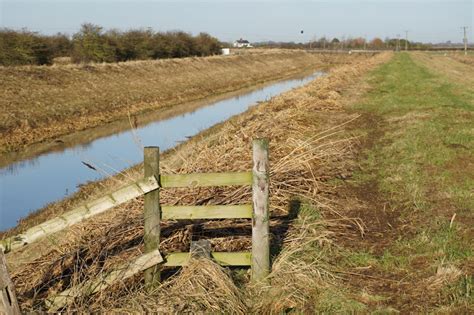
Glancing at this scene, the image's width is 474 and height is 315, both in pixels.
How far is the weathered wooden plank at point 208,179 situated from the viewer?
5.22 meters

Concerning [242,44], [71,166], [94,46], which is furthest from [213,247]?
[242,44]

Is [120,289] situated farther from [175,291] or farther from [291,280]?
[291,280]

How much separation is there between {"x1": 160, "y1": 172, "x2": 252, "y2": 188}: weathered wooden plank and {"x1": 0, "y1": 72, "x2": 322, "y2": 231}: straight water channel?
8.24ft

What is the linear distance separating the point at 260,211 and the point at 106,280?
1.72 metres

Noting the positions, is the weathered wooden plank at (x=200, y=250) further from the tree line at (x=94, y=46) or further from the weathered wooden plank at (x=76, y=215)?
the tree line at (x=94, y=46)

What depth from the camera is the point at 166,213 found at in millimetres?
5324

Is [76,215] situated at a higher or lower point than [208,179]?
lower

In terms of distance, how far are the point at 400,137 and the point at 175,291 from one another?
8.56m

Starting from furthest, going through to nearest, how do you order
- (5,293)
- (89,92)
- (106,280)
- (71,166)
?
(89,92)
(71,166)
(106,280)
(5,293)

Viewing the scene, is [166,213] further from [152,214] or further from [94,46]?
[94,46]

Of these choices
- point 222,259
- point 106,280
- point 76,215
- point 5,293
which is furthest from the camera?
point 222,259

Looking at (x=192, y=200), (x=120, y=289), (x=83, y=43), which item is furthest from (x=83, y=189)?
(x=83, y=43)

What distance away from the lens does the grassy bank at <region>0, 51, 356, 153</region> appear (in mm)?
18750

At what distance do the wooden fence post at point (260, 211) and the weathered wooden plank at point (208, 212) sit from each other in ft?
0.45
